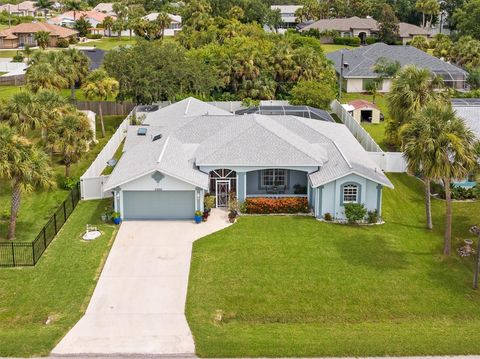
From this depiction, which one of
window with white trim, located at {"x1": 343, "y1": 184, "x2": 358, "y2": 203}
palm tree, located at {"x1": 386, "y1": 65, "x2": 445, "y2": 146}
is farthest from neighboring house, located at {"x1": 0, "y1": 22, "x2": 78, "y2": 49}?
window with white trim, located at {"x1": 343, "y1": 184, "x2": 358, "y2": 203}

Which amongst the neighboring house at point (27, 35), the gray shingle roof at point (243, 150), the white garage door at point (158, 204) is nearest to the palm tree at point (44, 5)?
the neighboring house at point (27, 35)

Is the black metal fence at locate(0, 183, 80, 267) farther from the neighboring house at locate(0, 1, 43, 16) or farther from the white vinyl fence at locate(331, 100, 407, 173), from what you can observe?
the neighboring house at locate(0, 1, 43, 16)

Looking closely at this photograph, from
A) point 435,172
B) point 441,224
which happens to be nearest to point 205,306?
point 435,172

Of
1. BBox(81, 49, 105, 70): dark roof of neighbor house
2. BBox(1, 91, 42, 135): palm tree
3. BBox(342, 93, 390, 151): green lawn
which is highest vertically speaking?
BBox(81, 49, 105, 70): dark roof of neighbor house

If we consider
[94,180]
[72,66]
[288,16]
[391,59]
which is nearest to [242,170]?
[94,180]

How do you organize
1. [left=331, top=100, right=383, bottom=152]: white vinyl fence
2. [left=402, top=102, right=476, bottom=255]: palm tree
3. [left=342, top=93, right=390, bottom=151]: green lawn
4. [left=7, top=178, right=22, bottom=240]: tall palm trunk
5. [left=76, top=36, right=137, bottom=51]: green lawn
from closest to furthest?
[left=402, top=102, right=476, bottom=255]: palm tree
[left=7, top=178, right=22, bottom=240]: tall palm trunk
[left=331, top=100, right=383, bottom=152]: white vinyl fence
[left=342, top=93, right=390, bottom=151]: green lawn
[left=76, top=36, right=137, bottom=51]: green lawn

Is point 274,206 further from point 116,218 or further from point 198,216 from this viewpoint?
Result: point 116,218
